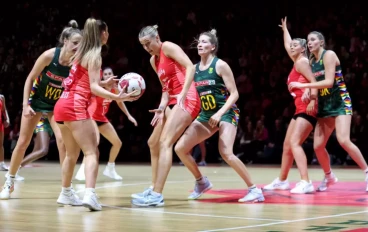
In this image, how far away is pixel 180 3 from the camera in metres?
21.2

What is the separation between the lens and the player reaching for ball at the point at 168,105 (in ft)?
23.1

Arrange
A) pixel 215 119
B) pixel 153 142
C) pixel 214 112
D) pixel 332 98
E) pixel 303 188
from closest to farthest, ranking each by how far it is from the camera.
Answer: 1. pixel 215 119
2. pixel 214 112
3. pixel 153 142
4. pixel 303 188
5. pixel 332 98

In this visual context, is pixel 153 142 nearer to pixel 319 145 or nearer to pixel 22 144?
pixel 22 144

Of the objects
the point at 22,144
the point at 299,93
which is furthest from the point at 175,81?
the point at 299,93

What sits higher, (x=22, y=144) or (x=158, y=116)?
(x=158, y=116)

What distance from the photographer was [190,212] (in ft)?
21.9

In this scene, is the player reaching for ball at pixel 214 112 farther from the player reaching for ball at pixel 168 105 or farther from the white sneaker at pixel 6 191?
the white sneaker at pixel 6 191

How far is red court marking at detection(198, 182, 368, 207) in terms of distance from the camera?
300 inches

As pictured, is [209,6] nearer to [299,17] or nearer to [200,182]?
[299,17]

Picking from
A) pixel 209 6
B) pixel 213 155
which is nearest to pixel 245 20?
pixel 209 6

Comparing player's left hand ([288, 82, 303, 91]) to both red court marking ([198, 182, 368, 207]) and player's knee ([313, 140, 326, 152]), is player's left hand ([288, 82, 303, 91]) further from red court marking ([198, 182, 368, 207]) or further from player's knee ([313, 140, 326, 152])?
red court marking ([198, 182, 368, 207])

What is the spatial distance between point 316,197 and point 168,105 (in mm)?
2111

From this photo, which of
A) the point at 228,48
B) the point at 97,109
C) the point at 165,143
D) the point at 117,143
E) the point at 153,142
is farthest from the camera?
the point at 228,48

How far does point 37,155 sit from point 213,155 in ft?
21.9
